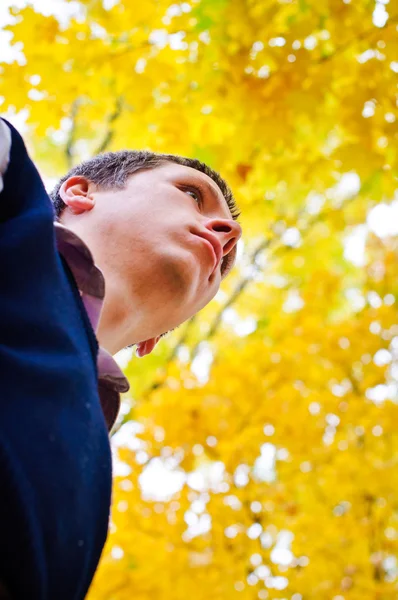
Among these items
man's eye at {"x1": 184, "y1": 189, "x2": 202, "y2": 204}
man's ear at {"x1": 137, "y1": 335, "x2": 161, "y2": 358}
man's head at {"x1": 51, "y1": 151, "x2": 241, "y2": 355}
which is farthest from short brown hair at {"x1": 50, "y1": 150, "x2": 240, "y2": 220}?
man's ear at {"x1": 137, "y1": 335, "x2": 161, "y2": 358}

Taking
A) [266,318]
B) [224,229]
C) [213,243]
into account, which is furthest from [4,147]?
[266,318]

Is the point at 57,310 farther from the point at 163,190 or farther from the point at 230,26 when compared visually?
the point at 230,26

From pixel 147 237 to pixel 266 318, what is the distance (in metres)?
4.56

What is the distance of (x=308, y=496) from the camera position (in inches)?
152

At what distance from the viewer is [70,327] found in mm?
789

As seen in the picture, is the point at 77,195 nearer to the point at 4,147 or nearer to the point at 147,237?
the point at 147,237

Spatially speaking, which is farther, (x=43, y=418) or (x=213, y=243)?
(x=213, y=243)

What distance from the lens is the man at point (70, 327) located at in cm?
63

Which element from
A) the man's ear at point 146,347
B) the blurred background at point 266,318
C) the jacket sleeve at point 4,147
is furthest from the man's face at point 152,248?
the blurred background at point 266,318

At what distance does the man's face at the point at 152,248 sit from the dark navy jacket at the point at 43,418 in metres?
0.23

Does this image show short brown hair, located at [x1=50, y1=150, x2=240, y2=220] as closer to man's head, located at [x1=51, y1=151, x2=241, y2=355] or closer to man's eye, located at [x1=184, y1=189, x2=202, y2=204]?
man's head, located at [x1=51, y1=151, x2=241, y2=355]

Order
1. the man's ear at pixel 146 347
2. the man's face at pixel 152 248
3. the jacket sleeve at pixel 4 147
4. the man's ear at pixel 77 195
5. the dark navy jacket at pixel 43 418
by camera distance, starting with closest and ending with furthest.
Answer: the dark navy jacket at pixel 43 418 → the jacket sleeve at pixel 4 147 → the man's face at pixel 152 248 → the man's ear at pixel 77 195 → the man's ear at pixel 146 347

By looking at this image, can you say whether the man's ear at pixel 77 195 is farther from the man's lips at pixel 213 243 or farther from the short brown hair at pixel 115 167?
the man's lips at pixel 213 243

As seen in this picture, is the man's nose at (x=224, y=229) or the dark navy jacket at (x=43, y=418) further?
the man's nose at (x=224, y=229)
